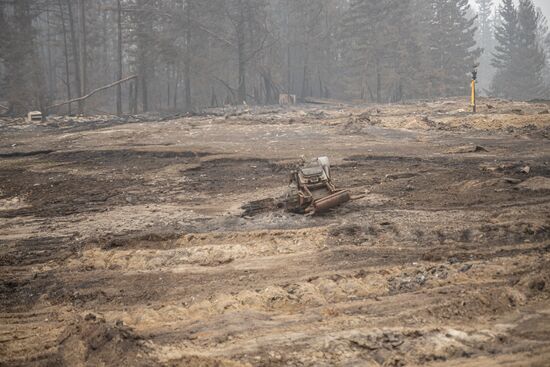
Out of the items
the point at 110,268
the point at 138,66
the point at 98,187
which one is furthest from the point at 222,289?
the point at 138,66

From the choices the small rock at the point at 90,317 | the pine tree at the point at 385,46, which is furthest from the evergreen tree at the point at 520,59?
the small rock at the point at 90,317

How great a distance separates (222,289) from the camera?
202 inches

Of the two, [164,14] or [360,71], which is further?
[360,71]

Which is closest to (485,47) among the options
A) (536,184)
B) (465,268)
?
(536,184)

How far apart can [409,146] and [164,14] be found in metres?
27.1

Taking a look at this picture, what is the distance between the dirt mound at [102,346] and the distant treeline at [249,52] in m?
28.4

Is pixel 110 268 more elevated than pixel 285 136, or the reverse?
pixel 285 136

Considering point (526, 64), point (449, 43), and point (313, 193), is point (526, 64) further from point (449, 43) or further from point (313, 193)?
Result: point (313, 193)

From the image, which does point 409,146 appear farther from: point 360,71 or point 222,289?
point 360,71

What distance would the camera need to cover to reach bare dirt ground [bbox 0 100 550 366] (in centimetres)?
397

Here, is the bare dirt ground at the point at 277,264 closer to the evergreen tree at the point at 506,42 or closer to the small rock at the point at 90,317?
the small rock at the point at 90,317

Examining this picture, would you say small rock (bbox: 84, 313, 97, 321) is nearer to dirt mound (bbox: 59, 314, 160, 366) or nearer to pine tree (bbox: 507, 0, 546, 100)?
dirt mound (bbox: 59, 314, 160, 366)

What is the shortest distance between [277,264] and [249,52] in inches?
1339

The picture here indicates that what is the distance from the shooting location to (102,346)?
4.09m
